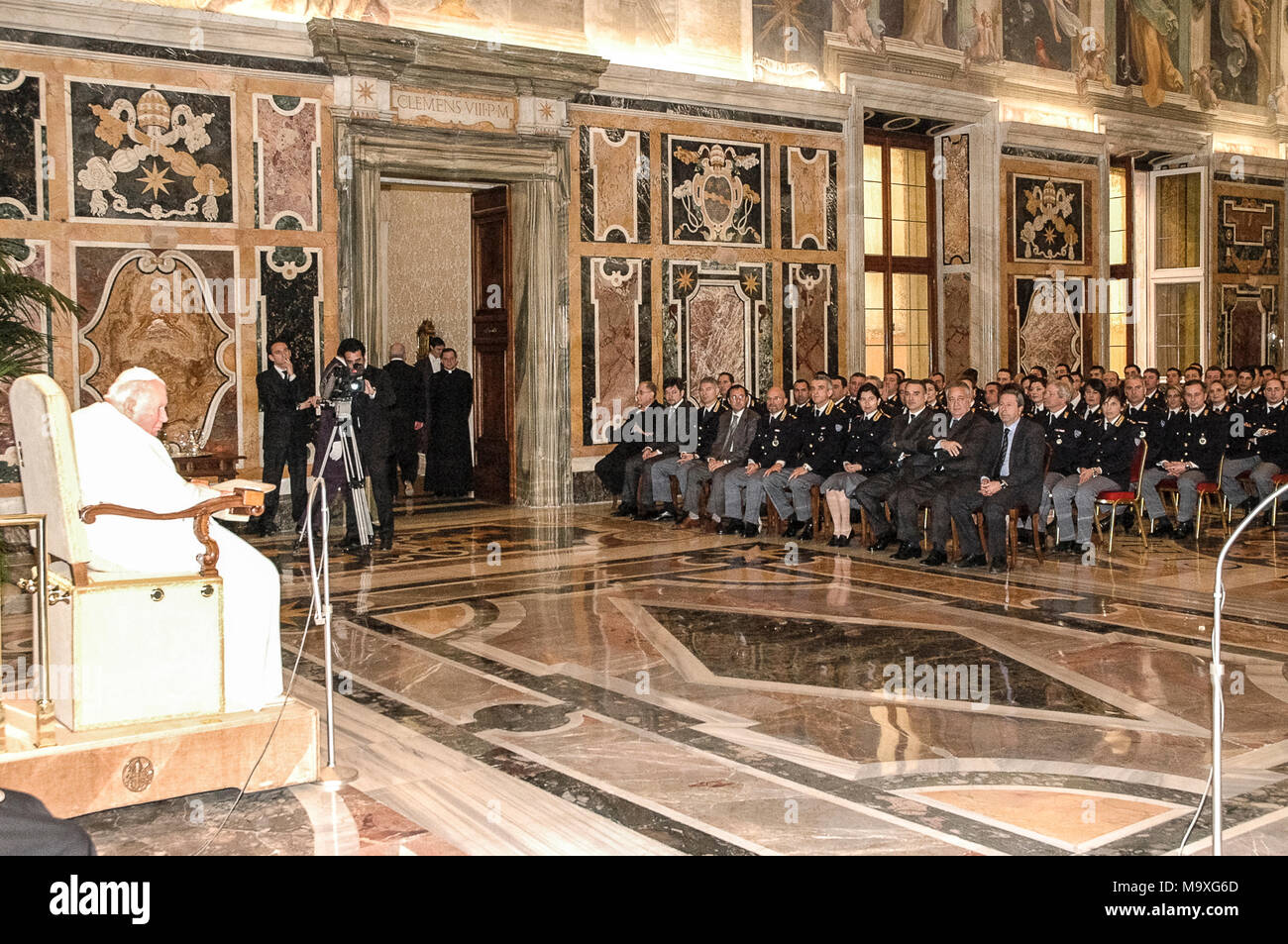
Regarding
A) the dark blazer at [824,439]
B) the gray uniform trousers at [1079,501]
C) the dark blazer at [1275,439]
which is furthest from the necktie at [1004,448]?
the dark blazer at [1275,439]

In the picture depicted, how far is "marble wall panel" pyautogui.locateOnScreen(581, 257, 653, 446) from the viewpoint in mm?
12484

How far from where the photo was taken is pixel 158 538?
469cm

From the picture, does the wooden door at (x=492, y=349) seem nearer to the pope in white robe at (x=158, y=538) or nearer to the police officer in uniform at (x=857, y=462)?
the police officer in uniform at (x=857, y=462)

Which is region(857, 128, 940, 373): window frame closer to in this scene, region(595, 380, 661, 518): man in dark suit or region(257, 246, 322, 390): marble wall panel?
region(595, 380, 661, 518): man in dark suit

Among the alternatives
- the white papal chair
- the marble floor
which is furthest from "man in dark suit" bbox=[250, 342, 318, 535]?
the white papal chair

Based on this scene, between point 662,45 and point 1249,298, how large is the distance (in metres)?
10.3

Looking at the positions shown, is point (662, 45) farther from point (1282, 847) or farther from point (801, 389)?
point (1282, 847)

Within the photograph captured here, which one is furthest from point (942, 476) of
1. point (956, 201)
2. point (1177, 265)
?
point (1177, 265)

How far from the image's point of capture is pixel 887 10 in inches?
565

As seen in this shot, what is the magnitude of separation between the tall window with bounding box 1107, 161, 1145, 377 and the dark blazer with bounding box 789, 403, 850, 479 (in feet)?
27.5

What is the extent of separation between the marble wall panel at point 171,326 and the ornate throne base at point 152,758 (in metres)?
5.99

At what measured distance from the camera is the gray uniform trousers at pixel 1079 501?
31.3 ft

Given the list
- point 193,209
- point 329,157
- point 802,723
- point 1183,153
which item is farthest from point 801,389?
point 1183,153

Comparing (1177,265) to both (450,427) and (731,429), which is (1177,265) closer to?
(731,429)
